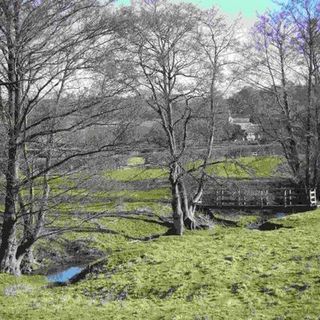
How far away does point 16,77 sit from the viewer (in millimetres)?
9164

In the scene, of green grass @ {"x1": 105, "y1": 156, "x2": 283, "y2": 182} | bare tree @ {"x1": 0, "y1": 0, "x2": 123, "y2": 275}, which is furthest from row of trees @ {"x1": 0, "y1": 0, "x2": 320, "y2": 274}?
green grass @ {"x1": 105, "y1": 156, "x2": 283, "y2": 182}

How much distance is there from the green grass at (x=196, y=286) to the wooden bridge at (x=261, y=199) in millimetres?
17259

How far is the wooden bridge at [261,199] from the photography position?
25531 mm

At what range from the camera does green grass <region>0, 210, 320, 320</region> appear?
5246 mm

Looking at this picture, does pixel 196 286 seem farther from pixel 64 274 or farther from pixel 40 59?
pixel 64 274

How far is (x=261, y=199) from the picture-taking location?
2747 cm

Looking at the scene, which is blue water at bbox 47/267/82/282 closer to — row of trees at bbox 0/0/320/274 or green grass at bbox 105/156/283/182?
row of trees at bbox 0/0/320/274

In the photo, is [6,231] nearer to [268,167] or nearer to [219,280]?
[219,280]

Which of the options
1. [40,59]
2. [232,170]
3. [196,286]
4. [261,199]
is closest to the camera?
[196,286]

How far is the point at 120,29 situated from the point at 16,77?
2.34 metres

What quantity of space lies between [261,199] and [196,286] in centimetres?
2193

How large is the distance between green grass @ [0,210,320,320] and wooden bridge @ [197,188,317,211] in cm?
1726

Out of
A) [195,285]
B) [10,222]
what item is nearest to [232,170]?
[10,222]

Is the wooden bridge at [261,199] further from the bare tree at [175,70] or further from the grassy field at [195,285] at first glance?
the grassy field at [195,285]
